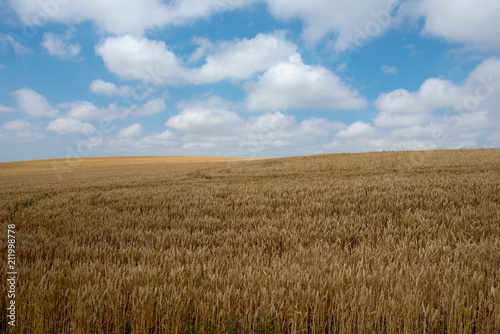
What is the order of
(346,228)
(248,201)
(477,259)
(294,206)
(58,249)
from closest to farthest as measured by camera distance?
(477,259) → (58,249) → (346,228) → (294,206) → (248,201)

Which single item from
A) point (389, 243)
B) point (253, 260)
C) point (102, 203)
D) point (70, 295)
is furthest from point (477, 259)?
point (102, 203)

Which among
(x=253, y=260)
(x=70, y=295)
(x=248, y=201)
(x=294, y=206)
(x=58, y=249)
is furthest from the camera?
(x=248, y=201)

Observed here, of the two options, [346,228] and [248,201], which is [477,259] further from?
[248,201]

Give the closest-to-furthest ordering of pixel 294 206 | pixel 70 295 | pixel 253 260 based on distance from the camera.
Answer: pixel 70 295 < pixel 253 260 < pixel 294 206

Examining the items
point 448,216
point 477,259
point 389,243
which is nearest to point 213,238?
point 389,243

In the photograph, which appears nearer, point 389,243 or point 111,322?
point 111,322

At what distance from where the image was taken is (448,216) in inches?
224

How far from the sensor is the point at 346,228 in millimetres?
5469

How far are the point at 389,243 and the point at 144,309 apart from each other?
393cm

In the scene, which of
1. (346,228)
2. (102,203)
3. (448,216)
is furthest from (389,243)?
(102,203)

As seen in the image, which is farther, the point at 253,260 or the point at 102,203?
the point at 102,203

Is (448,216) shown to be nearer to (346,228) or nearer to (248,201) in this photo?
(346,228)

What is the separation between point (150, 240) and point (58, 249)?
1.44 m

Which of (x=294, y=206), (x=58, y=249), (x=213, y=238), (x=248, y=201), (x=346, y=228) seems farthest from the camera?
(x=248, y=201)
